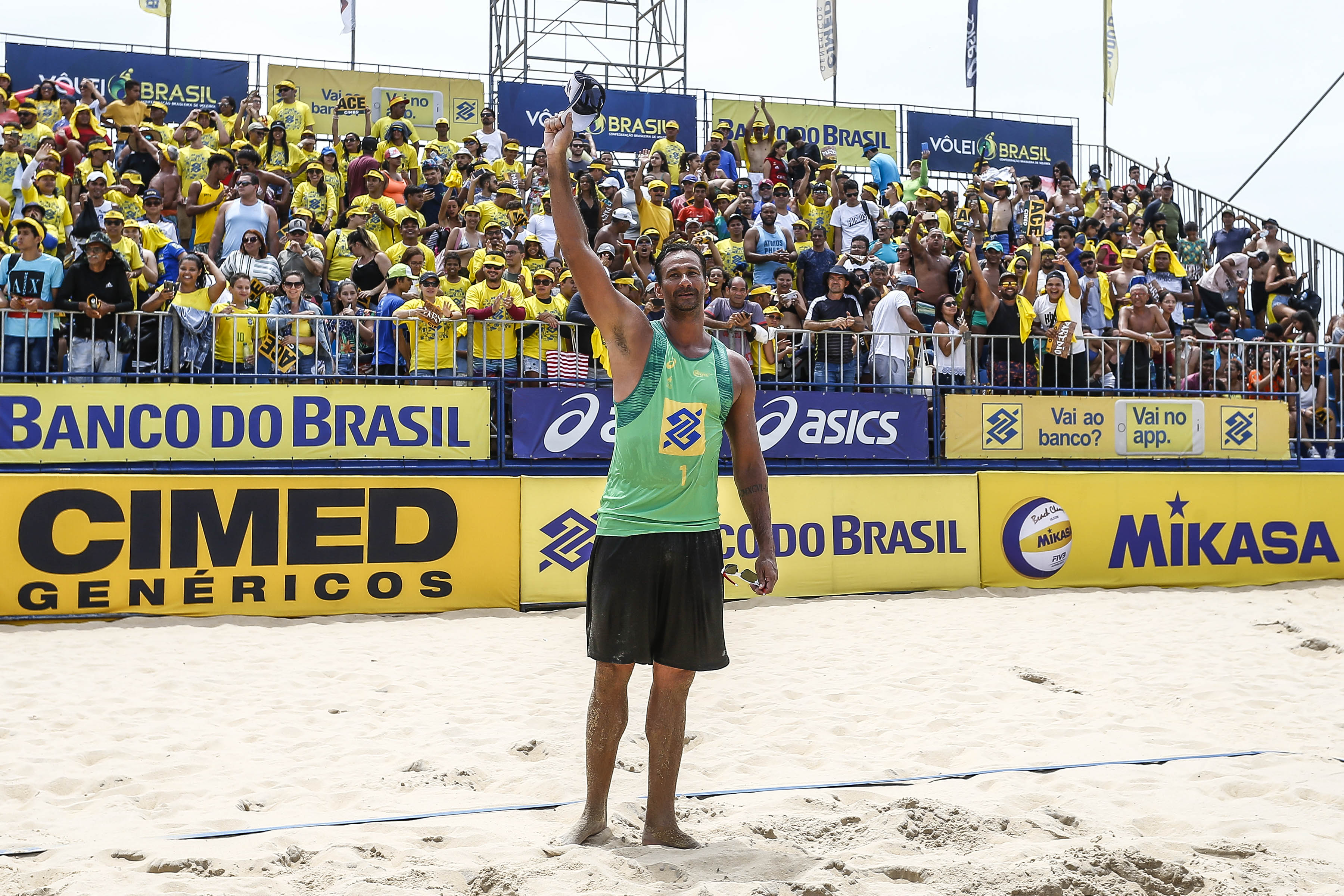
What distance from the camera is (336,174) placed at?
43.2 feet

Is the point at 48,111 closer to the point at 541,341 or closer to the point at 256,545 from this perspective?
the point at 541,341

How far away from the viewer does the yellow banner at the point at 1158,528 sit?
1053 centimetres

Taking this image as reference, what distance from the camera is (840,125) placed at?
1870 centimetres

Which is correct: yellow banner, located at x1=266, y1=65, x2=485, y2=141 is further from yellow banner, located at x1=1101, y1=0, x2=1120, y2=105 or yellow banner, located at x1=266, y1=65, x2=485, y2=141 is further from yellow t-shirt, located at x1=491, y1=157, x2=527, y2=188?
yellow banner, located at x1=1101, y1=0, x2=1120, y2=105

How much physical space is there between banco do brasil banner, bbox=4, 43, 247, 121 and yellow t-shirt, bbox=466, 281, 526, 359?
25.1 feet

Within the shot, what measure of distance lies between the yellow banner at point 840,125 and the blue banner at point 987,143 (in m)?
0.43

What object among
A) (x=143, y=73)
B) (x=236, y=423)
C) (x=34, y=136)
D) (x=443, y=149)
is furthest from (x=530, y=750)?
(x=143, y=73)

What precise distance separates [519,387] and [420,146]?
630 centimetres

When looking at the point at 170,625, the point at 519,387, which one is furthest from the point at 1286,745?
the point at 170,625

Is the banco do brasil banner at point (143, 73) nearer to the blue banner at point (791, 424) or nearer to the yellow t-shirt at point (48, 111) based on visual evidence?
the yellow t-shirt at point (48, 111)

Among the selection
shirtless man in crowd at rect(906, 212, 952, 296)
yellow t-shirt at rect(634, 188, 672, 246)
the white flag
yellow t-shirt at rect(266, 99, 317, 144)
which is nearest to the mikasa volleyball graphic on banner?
shirtless man in crowd at rect(906, 212, 952, 296)

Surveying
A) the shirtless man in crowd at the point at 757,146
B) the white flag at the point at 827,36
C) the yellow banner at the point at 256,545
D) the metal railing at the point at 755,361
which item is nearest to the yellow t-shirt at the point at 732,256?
the metal railing at the point at 755,361

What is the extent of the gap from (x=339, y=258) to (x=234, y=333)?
8.89ft

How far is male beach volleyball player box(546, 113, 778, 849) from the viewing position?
3686 mm
